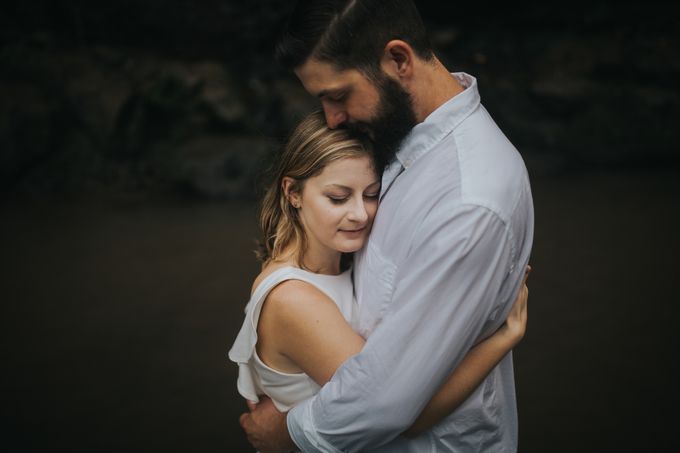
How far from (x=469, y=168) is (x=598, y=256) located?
3461 mm

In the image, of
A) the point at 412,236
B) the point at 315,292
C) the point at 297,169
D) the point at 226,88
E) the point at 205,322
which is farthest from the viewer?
the point at 226,88

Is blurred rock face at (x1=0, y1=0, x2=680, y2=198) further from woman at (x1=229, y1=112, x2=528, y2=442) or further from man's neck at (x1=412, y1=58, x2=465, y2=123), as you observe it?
man's neck at (x1=412, y1=58, x2=465, y2=123)

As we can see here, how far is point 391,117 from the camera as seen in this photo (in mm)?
1514

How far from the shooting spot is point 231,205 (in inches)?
216

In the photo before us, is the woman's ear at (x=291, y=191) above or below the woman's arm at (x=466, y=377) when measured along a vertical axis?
above

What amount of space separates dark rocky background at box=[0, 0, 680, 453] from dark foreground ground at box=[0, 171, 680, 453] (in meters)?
0.01

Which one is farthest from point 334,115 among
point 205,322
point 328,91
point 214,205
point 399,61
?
point 214,205

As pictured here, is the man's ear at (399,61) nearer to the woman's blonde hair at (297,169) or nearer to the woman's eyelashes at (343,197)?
the woman's blonde hair at (297,169)

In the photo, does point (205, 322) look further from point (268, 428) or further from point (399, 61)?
point (399, 61)

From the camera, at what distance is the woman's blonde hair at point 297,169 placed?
5.35 ft

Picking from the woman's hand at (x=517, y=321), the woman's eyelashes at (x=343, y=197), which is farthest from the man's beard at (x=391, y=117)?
the woman's hand at (x=517, y=321)

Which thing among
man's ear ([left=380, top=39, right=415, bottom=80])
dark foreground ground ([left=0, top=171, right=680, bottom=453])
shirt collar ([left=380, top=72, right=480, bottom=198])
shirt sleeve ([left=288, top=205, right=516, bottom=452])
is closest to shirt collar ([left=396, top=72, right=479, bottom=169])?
shirt collar ([left=380, top=72, right=480, bottom=198])

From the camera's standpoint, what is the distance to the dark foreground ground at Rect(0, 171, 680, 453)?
3172 millimetres

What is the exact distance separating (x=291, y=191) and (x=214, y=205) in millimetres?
3834
